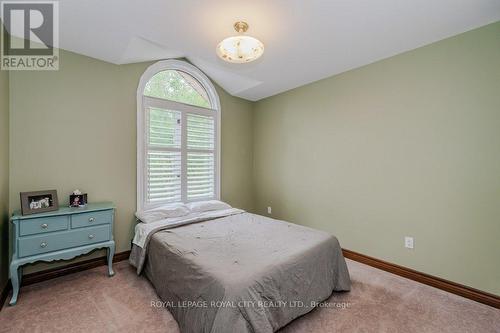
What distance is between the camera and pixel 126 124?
2.91 metres

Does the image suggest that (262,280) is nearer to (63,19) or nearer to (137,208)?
(137,208)

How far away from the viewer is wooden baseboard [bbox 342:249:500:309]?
6.70 feet

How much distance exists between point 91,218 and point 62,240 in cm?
29

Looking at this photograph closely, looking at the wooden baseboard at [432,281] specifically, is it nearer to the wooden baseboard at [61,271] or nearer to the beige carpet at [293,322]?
the beige carpet at [293,322]

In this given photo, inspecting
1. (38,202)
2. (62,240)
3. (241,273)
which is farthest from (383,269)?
(38,202)

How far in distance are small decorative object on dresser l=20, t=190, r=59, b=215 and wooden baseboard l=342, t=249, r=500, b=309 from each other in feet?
11.3

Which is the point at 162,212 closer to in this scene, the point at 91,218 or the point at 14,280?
the point at 91,218

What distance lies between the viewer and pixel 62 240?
7.13ft

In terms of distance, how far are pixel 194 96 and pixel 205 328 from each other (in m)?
3.08

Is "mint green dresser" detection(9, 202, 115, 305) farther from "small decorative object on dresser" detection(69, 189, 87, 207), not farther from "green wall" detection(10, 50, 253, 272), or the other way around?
"green wall" detection(10, 50, 253, 272)

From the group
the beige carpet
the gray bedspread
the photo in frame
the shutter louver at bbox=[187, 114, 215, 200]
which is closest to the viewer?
the gray bedspread

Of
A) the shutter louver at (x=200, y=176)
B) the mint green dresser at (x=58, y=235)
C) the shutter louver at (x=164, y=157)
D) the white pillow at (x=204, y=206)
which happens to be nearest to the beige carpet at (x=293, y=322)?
the mint green dresser at (x=58, y=235)

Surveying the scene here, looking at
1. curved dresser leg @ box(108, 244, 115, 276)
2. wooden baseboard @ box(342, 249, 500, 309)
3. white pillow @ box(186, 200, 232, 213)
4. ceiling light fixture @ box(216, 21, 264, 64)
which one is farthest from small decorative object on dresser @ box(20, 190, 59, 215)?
wooden baseboard @ box(342, 249, 500, 309)

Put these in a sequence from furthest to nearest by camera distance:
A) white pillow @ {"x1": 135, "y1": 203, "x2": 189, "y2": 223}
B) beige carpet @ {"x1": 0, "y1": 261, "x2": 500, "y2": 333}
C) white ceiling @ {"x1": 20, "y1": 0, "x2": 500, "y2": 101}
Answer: white pillow @ {"x1": 135, "y1": 203, "x2": 189, "y2": 223}, white ceiling @ {"x1": 20, "y1": 0, "x2": 500, "y2": 101}, beige carpet @ {"x1": 0, "y1": 261, "x2": 500, "y2": 333}
